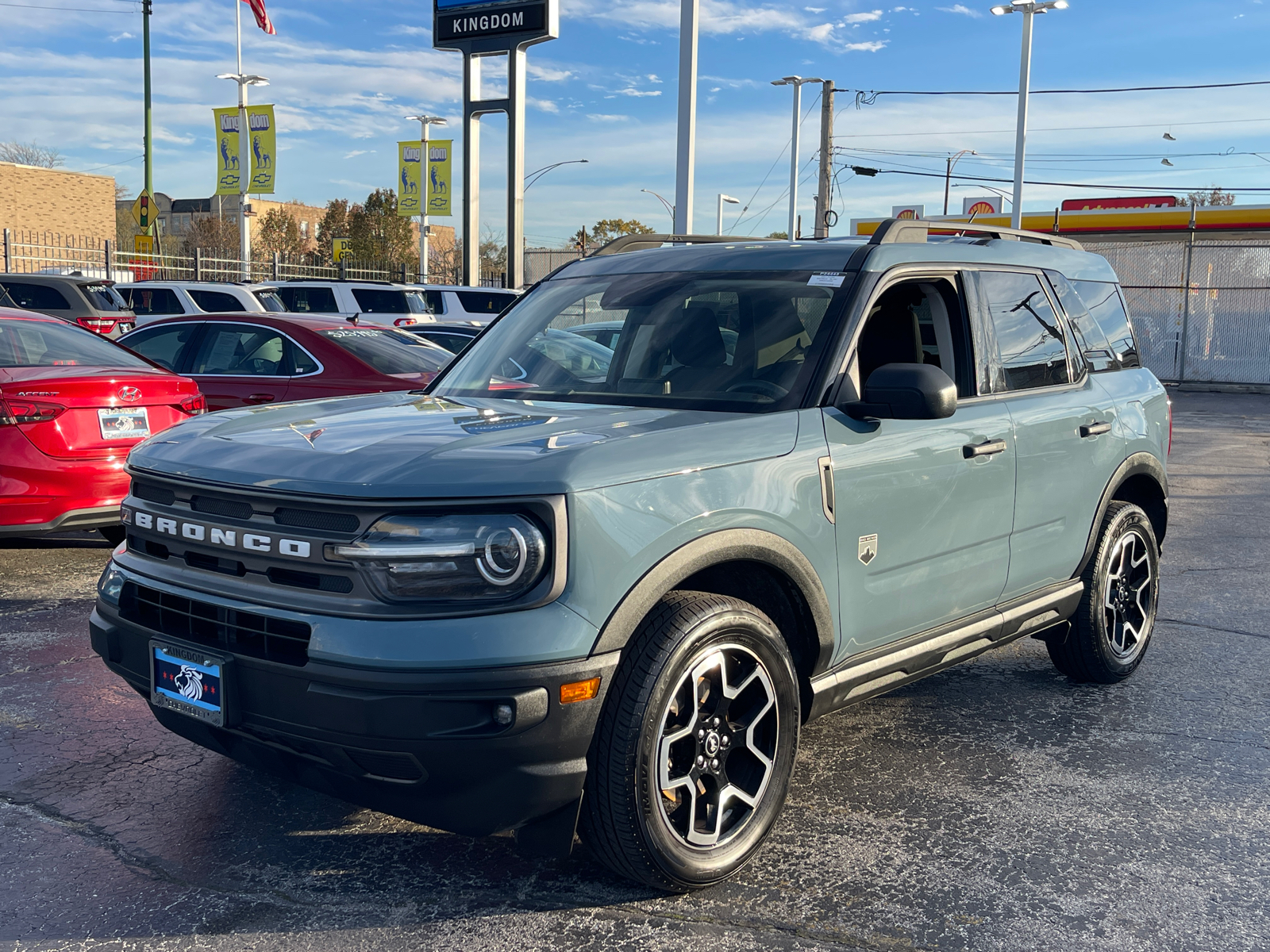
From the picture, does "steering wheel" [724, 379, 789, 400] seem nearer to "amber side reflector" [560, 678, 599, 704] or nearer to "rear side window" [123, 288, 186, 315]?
"amber side reflector" [560, 678, 599, 704]

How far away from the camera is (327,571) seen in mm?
3002

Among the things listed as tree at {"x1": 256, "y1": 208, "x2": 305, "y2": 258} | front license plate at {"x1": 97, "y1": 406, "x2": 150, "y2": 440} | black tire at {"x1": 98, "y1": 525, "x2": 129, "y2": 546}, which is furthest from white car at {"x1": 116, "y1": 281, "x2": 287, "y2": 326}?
tree at {"x1": 256, "y1": 208, "x2": 305, "y2": 258}

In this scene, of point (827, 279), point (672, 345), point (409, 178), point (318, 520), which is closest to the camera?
point (318, 520)

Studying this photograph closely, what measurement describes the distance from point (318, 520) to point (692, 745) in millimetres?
1226

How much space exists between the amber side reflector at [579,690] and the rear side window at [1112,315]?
342 cm

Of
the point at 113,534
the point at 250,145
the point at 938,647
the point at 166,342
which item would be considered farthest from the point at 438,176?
the point at 938,647

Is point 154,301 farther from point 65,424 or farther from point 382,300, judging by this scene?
point 65,424

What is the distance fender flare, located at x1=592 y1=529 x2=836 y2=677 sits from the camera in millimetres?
3041

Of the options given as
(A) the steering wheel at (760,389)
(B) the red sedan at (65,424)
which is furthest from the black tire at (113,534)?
(A) the steering wheel at (760,389)

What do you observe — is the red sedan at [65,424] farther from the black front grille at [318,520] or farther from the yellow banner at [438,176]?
the yellow banner at [438,176]

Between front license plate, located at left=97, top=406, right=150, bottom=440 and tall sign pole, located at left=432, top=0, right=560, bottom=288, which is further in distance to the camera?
tall sign pole, located at left=432, top=0, right=560, bottom=288

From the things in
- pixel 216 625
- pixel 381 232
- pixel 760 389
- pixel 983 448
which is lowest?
pixel 216 625

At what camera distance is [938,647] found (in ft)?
13.7

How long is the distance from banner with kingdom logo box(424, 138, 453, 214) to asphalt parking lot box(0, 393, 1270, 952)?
115 ft
